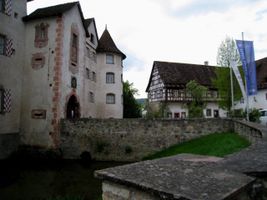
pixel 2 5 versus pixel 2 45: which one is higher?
pixel 2 5

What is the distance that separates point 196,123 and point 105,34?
1638cm

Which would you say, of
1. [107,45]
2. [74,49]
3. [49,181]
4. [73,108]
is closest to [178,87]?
[107,45]

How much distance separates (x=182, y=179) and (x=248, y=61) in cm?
1631

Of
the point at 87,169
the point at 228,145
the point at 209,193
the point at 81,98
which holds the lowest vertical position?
the point at 87,169

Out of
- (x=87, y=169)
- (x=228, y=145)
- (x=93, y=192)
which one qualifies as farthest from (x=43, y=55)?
(x=228, y=145)

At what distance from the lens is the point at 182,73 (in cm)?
3534

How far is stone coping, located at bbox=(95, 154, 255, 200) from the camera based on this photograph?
6.87ft

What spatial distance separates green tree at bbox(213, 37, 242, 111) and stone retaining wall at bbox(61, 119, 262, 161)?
885 cm

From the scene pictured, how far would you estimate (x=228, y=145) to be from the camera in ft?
41.3

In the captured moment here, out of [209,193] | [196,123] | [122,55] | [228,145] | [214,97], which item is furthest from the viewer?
[214,97]

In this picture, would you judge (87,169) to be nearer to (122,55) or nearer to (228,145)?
(228,145)

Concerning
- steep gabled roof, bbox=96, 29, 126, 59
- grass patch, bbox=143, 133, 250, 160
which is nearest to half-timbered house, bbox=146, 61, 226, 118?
steep gabled roof, bbox=96, 29, 126, 59

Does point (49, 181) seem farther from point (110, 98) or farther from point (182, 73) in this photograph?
point (182, 73)

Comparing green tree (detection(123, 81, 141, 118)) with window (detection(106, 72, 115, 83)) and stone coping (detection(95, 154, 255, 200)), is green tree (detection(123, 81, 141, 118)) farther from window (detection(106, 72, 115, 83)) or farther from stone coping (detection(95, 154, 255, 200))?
stone coping (detection(95, 154, 255, 200))
